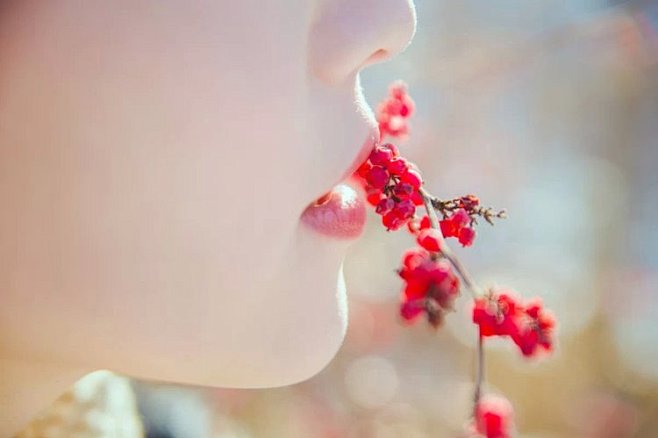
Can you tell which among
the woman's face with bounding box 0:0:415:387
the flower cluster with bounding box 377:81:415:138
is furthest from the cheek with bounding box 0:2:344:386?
the flower cluster with bounding box 377:81:415:138

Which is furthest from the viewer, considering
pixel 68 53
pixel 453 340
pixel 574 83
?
pixel 574 83

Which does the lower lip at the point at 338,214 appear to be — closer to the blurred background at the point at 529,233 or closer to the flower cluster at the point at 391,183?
the flower cluster at the point at 391,183

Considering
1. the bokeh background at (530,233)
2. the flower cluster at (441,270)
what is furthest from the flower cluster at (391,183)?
the bokeh background at (530,233)

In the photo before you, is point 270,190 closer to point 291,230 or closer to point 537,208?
point 291,230

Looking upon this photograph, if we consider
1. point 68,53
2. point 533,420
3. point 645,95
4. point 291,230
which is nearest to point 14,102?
point 68,53

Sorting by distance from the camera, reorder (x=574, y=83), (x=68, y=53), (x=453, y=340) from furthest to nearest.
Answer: (x=574, y=83)
(x=453, y=340)
(x=68, y=53)

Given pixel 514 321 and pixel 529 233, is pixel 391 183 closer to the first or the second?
pixel 514 321

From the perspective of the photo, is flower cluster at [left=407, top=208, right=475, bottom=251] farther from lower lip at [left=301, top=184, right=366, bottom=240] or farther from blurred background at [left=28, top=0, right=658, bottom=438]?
blurred background at [left=28, top=0, right=658, bottom=438]
